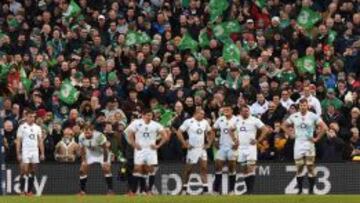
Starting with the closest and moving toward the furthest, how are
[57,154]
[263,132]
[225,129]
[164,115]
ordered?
[263,132], [225,129], [57,154], [164,115]

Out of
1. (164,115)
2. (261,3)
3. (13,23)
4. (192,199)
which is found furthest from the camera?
(261,3)

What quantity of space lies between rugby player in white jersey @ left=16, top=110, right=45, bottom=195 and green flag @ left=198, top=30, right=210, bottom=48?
6.30 meters

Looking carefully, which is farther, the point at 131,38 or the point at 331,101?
the point at 131,38

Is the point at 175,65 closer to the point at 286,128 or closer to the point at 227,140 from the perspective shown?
the point at 227,140

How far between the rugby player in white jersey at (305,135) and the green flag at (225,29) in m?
5.89

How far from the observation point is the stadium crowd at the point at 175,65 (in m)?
36.4

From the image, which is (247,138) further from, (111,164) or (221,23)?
(221,23)

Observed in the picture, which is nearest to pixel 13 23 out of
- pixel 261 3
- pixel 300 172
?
pixel 261 3

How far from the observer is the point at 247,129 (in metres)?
35.3

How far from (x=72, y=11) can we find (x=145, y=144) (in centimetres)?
774

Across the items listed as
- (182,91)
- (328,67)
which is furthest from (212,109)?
(328,67)

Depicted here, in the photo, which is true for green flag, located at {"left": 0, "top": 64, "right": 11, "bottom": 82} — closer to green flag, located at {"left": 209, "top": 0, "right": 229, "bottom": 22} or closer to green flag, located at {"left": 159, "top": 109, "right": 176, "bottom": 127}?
green flag, located at {"left": 159, "top": 109, "right": 176, "bottom": 127}

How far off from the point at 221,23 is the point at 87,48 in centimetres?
380

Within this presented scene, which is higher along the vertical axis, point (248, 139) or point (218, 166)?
point (248, 139)
